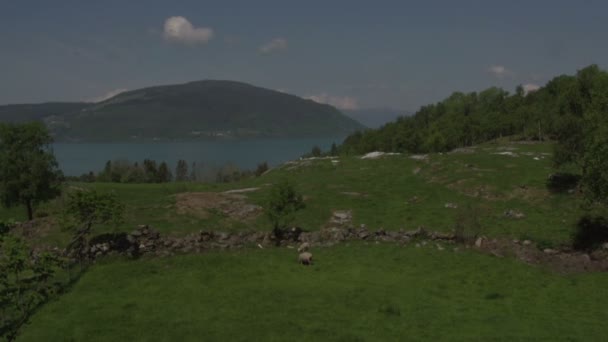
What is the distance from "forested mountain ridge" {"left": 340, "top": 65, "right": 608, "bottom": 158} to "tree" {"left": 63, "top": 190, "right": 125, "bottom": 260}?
36.8 metres

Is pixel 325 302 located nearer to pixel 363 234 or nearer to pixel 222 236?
pixel 363 234

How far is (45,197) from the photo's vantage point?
45.8 m

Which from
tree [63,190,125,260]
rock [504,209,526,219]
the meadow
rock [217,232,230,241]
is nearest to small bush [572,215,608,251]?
the meadow

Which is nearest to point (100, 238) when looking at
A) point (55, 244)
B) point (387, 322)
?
point (55, 244)

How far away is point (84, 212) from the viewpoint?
31.8 meters

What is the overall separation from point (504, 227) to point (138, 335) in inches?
1217

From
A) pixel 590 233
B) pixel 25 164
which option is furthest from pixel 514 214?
pixel 25 164

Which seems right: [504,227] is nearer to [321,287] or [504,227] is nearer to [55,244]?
[321,287]

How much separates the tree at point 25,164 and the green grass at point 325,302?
21485mm

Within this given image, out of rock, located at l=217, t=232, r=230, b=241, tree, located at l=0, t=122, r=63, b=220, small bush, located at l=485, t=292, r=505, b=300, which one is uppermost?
tree, located at l=0, t=122, r=63, b=220

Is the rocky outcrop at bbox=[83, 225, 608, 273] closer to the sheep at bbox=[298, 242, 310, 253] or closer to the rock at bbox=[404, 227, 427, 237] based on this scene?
the rock at bbox=[404, 227, 427, 237]

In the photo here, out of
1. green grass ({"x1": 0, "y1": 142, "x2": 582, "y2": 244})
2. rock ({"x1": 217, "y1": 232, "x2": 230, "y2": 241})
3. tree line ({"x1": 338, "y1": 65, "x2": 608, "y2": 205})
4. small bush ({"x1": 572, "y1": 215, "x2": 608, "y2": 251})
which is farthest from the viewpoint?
green grass ({"x1": 0, "y1": 142, "x2": 582, "y2": 244})

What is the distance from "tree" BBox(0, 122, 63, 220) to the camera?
43.2m

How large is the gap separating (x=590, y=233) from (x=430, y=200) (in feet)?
51.2
